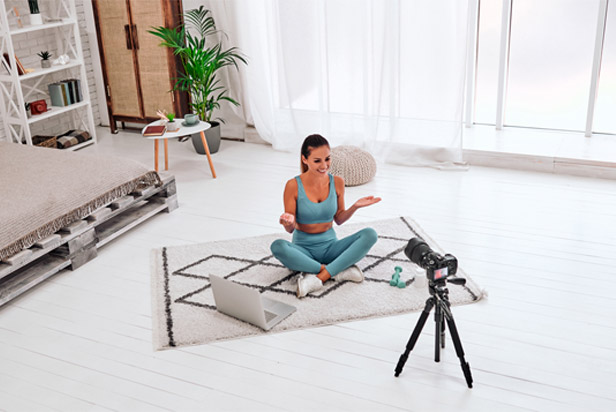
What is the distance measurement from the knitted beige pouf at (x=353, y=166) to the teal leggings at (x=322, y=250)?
1.24 metres

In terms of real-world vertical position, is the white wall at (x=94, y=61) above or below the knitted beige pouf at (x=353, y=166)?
above

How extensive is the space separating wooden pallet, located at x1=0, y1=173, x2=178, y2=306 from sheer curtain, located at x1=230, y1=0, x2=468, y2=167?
57.7 inches

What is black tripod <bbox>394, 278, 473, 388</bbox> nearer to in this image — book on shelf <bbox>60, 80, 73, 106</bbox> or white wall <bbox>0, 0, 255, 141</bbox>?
white wall <bbox>0, 0, 255, 141</bbox>

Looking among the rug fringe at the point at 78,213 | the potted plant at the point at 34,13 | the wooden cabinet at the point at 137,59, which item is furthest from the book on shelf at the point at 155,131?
the potted plant at the point at 34,13

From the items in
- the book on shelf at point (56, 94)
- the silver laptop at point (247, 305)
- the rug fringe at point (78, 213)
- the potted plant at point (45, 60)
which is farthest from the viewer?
the book on shelf at point (56, 94)

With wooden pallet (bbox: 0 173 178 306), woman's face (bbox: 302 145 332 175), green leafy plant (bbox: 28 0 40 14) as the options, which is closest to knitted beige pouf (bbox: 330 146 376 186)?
wooden pallet (bbox: 0 173 178 306)

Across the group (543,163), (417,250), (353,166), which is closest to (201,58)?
(353,166)

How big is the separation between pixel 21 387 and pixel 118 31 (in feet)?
12.5

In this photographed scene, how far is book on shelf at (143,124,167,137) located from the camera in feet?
15.2

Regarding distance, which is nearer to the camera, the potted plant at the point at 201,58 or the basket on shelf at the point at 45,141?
the potted plant at the point at 201,58

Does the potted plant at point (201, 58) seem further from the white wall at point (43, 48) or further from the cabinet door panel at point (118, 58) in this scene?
the white wall at point (43, 48)

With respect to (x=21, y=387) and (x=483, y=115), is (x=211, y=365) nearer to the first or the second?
(x=21, y=387)

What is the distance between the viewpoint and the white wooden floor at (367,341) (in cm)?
251

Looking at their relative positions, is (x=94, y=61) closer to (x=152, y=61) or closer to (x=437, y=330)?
(x=152, y=61)
